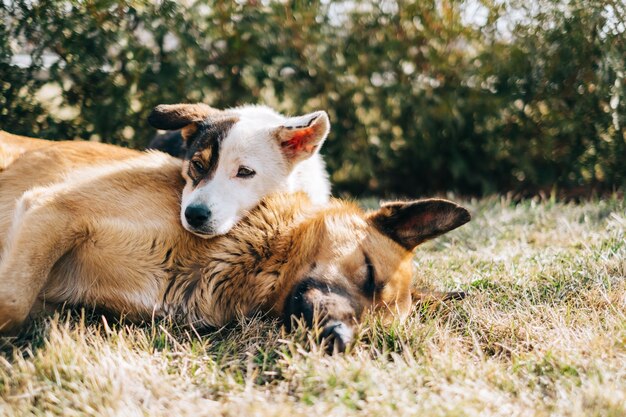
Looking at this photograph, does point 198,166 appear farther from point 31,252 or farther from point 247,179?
point 31,252

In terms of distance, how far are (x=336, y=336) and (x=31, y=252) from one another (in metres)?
1.27

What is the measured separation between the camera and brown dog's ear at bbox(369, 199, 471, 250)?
2.78 m

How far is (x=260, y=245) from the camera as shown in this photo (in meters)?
2.71

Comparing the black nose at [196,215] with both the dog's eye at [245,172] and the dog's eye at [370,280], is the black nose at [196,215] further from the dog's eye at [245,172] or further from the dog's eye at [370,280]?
the dog's eye at [370,280]

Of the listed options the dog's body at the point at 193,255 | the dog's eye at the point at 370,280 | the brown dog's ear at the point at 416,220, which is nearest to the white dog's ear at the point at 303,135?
the dog's body at the point at 193,255

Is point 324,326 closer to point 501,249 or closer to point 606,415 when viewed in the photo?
point 606,415

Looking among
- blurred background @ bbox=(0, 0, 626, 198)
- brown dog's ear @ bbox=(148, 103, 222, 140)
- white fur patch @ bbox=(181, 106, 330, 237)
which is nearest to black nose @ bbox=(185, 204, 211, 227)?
white fur patch @ bbox=(181, 106, 330, 237)

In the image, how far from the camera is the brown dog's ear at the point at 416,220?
2777mm

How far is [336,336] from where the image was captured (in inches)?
91.1

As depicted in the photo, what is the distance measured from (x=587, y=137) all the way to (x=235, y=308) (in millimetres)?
3973

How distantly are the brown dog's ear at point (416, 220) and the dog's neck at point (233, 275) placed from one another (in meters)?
0.40

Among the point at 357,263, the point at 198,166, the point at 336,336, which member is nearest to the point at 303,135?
the point at 198,166

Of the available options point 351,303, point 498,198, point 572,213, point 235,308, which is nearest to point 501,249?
point 572,213

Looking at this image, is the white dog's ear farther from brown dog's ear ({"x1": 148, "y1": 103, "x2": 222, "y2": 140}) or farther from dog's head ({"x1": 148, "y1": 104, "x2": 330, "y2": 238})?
brown dog's ear ({"x1": 148, "y1": 103, "x2": 222, "y2": 140})
